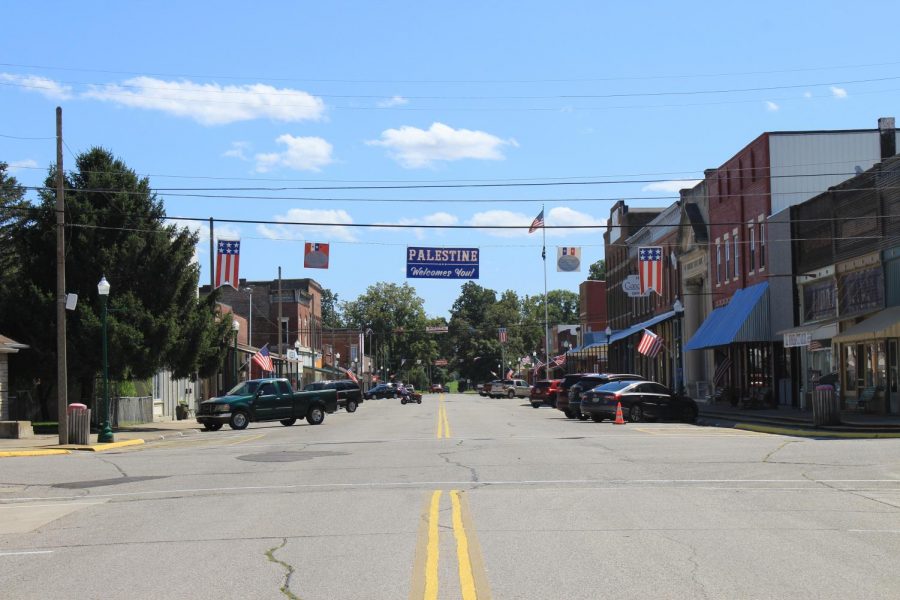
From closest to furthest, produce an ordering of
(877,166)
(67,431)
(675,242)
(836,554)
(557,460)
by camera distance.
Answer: (836,554), (557,460), (67,431), (877,166), (675,242)

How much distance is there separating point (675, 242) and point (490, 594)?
170ft

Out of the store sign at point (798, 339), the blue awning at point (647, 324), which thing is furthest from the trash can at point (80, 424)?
the blue awning at point (647, 324)

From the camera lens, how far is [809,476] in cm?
1580

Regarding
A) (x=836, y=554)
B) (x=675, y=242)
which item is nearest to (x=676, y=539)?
(x=836, y=554)

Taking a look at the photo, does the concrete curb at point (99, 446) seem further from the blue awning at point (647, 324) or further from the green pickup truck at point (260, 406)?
the blue awning at point (647, 324)

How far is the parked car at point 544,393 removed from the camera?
5481 centimetres

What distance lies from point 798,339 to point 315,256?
18.6 meters

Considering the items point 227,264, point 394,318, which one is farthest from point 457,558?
point 394,318

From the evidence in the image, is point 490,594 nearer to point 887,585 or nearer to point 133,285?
point 887,585

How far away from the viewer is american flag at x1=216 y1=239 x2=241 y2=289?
40094 millimetres

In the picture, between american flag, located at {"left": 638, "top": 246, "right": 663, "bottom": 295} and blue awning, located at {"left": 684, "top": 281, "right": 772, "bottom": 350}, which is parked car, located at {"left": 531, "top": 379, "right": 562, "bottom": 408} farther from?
blue awning, located at {"left": 684, "top": 281, "right": 772, "bottom": 350}

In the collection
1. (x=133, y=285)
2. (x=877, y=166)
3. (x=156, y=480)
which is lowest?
(x=156, y=480)

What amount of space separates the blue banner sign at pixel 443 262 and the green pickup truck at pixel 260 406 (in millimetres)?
6252

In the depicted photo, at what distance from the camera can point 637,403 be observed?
3350 centimetres
